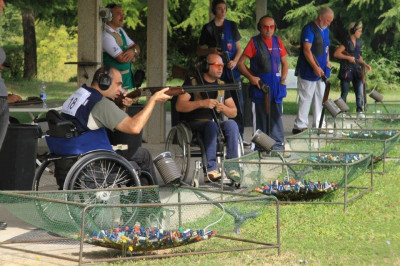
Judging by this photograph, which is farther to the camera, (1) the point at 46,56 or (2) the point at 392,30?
(1) the point at 46,56

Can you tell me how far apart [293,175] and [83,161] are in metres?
2.61

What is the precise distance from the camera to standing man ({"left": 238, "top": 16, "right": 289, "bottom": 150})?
13008 mm

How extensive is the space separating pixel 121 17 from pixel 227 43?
1810mm

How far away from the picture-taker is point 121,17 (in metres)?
12.0

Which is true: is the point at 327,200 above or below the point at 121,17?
below

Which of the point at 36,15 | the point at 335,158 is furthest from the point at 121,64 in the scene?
the point at 36,15

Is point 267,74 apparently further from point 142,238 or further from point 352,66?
point 142,238

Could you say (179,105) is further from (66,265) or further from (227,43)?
(66,265)

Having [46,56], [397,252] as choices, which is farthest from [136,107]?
[46,56]

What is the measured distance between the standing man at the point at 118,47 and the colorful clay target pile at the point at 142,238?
206 inches

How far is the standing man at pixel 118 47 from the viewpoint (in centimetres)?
1196

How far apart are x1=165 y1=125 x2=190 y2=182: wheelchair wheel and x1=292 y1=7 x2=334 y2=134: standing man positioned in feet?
16.3

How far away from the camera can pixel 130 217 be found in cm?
676

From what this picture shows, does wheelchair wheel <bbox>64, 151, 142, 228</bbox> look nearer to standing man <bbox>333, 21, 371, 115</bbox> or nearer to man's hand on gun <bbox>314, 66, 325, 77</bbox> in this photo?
man's hand on gun <bbox>314, 66, 325, 77</bbox>
